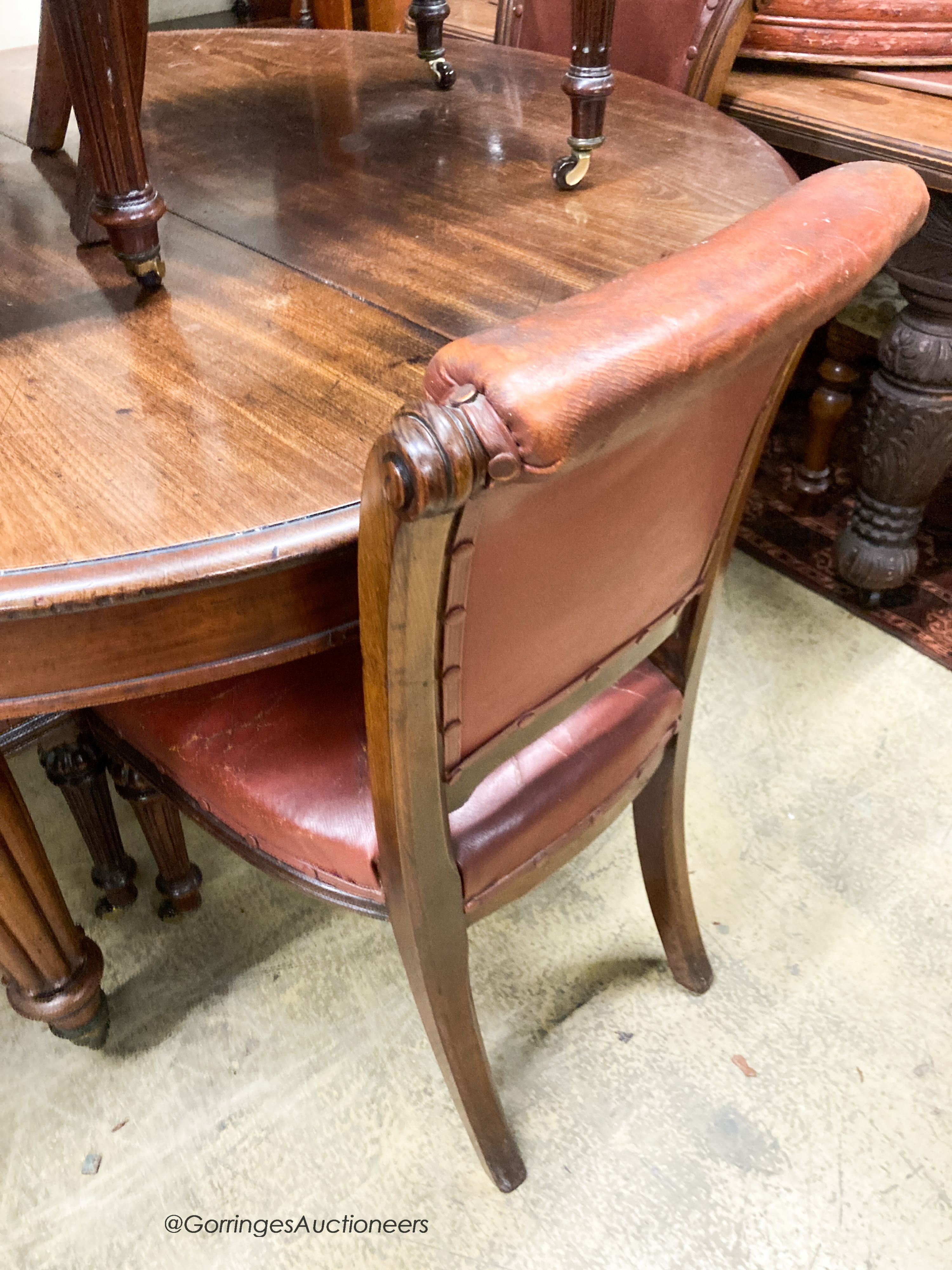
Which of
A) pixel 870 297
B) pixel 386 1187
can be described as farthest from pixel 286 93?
pixel 386 1187

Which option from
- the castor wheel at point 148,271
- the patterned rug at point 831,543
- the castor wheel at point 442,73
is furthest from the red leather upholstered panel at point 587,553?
the patterned rug at point 831,543

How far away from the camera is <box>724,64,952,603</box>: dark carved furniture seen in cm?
130

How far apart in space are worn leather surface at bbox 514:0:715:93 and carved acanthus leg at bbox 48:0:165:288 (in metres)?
0.80

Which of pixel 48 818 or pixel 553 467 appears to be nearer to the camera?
pixel 553 467

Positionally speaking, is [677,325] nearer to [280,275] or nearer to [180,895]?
[280,275]

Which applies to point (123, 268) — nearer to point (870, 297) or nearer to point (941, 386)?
point (941, 386)

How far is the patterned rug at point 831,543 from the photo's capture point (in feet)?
5.63

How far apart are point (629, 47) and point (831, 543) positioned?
965 mm

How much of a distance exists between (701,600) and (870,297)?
1069mm

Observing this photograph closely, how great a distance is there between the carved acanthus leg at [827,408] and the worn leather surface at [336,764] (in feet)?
3.59

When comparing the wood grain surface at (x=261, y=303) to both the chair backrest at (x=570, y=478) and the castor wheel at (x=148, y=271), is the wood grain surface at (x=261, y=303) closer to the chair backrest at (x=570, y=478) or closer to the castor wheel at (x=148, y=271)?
the castor wheel at (x=148, y=271)

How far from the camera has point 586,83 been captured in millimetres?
1007

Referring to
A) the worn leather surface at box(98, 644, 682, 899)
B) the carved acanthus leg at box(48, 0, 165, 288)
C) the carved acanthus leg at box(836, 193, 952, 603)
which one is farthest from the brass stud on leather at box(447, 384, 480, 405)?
the carved acanthus leg at box(836, 193, 952, 603)

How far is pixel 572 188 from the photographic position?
3.50 ft
